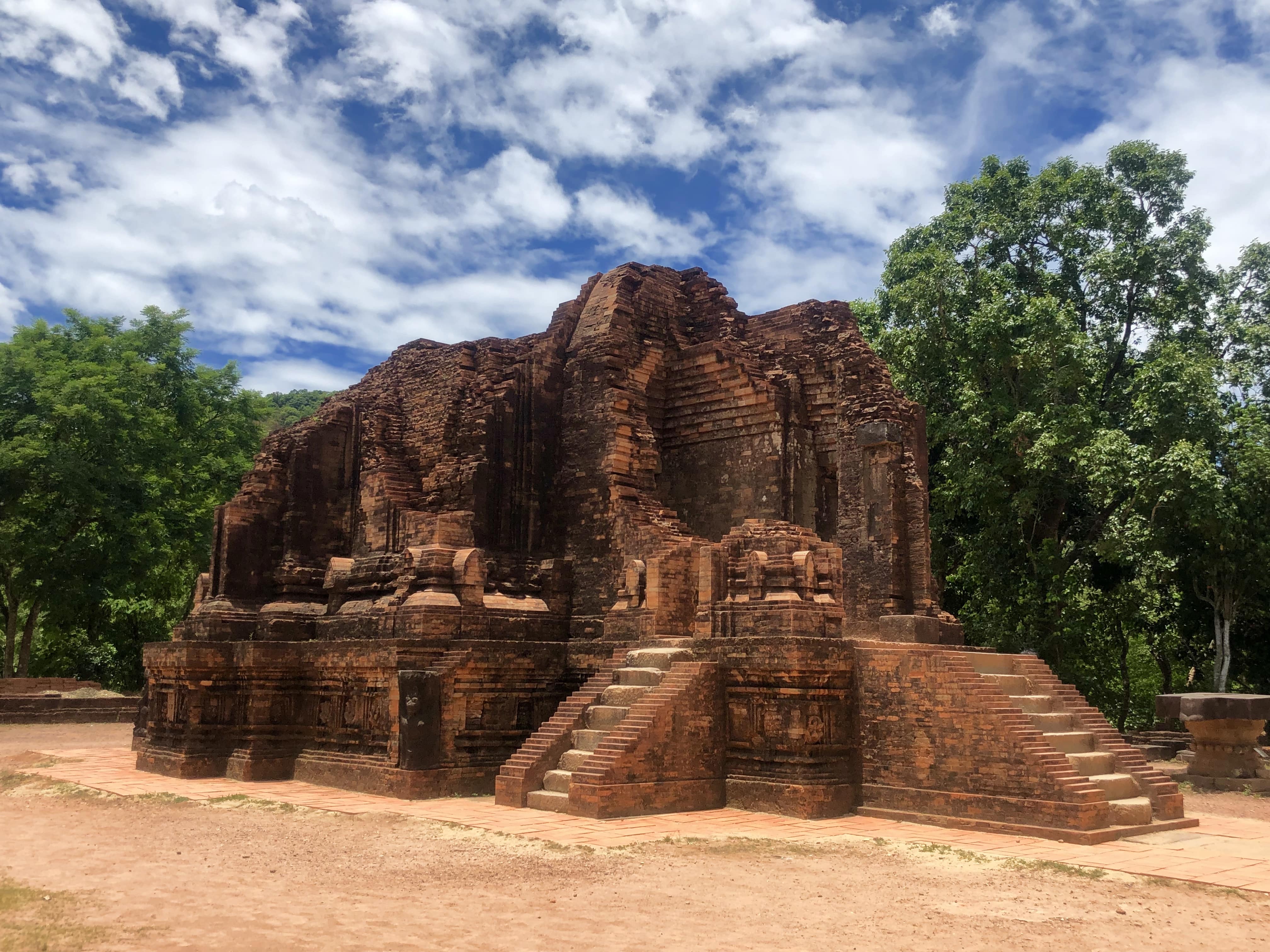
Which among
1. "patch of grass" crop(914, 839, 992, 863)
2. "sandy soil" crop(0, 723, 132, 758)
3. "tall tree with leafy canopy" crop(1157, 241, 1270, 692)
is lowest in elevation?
"sandy soil" crop(0, 723, 132, 758)

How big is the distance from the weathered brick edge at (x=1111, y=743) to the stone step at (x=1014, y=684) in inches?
9.0

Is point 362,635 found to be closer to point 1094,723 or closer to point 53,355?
point 1094,723

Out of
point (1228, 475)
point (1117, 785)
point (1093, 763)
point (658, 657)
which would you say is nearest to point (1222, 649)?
point (1228, 475)

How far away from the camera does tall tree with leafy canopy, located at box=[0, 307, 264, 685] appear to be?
25.3 metres

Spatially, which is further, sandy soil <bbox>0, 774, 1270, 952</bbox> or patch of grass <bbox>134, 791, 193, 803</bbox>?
patch of grass <bbox>134, 791, 193, 803</bbox>

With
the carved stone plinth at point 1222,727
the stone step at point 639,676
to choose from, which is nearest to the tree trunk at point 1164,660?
the carved stone plinth at point 1222,727

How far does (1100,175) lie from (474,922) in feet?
70.9

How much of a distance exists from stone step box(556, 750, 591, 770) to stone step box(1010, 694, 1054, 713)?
4.47 m

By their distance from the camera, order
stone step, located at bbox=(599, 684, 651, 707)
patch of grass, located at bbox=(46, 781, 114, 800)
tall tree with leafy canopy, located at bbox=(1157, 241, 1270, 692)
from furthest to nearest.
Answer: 1. tall tree with leafy canopy, located at bbox=(1157, 241, 1270, 692)
2. patch of grass, located at bbox=(46, 781, 114, 800)
3. stone step, located at bbox=(599, 684, 651, 707)

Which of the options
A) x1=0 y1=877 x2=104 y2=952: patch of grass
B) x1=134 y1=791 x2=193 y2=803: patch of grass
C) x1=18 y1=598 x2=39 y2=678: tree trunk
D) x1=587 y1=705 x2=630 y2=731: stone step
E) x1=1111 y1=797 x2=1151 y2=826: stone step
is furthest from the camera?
x1=18 y1=598 x2=39 y2=678: tree trunk

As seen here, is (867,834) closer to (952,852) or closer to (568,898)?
(952,852)

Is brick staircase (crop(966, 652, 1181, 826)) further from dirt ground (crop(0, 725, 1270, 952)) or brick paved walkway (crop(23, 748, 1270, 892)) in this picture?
dirt ground (crop(0, 725, 1270, 952))

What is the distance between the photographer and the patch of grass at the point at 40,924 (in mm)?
6059

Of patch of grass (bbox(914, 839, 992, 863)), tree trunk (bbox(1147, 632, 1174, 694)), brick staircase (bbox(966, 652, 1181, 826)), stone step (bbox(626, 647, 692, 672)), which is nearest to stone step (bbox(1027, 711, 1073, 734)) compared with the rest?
brick staircase (bbox(966, 652, 1181, 826))
